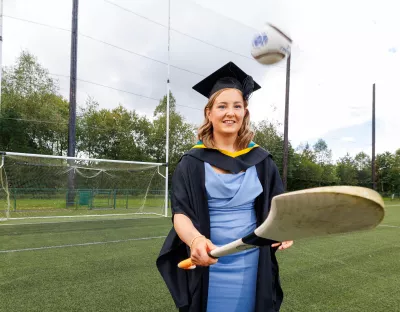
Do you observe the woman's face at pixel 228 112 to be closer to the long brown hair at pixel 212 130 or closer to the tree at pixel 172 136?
the long brown hair at pixel 212 130

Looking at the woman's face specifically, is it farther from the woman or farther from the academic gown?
the academic gown

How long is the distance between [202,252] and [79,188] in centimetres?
1380

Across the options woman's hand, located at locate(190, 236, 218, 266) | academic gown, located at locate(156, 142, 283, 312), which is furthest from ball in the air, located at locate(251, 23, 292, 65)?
woman's hand, located at locate(190, 236, 218, 266)

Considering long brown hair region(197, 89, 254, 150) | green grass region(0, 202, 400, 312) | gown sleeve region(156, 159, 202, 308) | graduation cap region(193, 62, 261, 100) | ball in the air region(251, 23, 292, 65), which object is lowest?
green grass region(0, 202, 400, 312)

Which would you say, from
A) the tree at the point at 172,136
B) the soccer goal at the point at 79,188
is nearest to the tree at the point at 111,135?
the tree at the point at 172,136

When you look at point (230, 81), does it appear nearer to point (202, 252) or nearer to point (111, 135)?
point (202, 252)

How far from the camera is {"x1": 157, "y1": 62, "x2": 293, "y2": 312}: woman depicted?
147 cm

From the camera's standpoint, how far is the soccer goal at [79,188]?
1170cm

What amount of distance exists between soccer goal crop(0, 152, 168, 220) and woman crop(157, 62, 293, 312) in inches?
398

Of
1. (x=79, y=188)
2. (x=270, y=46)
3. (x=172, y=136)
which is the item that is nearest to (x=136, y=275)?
(x=270, y=46)

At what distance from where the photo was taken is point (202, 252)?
1.26 m

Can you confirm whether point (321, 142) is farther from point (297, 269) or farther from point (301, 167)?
point (297, 269)

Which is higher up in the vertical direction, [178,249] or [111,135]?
[111,135]

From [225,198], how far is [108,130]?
27.4 m
